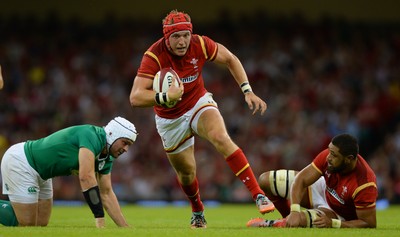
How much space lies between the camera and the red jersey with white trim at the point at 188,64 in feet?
34.6

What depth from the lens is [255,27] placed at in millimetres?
24859

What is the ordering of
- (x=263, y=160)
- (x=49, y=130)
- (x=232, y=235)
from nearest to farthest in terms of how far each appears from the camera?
(x=232, y=235) < (x=263, y=160) < (x=49, y=130)

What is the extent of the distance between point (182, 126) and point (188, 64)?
2.65 feet

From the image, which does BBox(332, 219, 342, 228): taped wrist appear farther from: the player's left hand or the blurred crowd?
the blurred crowd

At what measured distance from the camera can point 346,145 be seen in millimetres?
9648

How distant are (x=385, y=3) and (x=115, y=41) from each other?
8156 mm

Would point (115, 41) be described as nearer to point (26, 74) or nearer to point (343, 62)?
point (26, 74)

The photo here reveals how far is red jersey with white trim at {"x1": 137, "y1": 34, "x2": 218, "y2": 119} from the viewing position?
34.6ft

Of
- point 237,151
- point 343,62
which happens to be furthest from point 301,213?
point 343,62

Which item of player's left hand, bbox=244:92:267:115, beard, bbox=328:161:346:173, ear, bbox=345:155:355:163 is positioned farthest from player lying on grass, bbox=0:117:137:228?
ear, bbox=345:155:355:163

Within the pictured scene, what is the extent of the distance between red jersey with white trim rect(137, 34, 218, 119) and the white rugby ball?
0.40m

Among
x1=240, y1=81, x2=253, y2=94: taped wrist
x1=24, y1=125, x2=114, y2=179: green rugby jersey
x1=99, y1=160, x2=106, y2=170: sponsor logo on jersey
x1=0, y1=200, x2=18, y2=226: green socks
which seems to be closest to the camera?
x1=24, y1=125, x2=114, y2=179: green rugby jersey

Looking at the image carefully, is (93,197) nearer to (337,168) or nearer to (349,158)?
(337,168)

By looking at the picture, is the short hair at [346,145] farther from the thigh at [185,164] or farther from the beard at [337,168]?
the thigh at [185,164]
